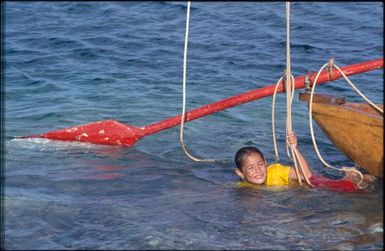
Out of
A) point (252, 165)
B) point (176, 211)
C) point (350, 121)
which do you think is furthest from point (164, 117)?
point (350, 121)

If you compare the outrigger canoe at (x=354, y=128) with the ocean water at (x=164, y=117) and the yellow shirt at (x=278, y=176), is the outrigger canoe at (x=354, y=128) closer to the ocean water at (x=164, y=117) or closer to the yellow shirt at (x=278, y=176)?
the ocean water at (x=164, y=117)

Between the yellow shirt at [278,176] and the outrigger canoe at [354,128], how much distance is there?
0.47 meters

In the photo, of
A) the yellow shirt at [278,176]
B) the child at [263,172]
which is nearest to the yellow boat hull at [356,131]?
the child at [263,172]

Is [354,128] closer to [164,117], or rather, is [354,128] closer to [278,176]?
[278,176]

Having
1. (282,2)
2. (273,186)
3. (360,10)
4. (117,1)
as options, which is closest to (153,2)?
(117,1)

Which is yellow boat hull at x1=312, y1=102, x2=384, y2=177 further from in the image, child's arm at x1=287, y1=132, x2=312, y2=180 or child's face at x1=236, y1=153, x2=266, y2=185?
child's face at x1=236, y1=153, x2=266, y2=185

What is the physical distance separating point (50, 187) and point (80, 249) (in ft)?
4.66

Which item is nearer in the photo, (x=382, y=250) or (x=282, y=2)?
(x=382, y=250)

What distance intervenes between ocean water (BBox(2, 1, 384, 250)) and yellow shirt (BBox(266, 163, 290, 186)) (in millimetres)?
111

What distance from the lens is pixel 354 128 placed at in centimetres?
584

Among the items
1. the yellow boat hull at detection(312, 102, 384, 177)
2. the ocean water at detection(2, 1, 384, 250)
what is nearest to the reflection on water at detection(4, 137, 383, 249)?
the ocean water at detection(2, 1, 384, 250)

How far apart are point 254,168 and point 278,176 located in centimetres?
20

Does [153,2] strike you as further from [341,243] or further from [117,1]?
[341,243]

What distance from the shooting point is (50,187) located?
21.0 feet
